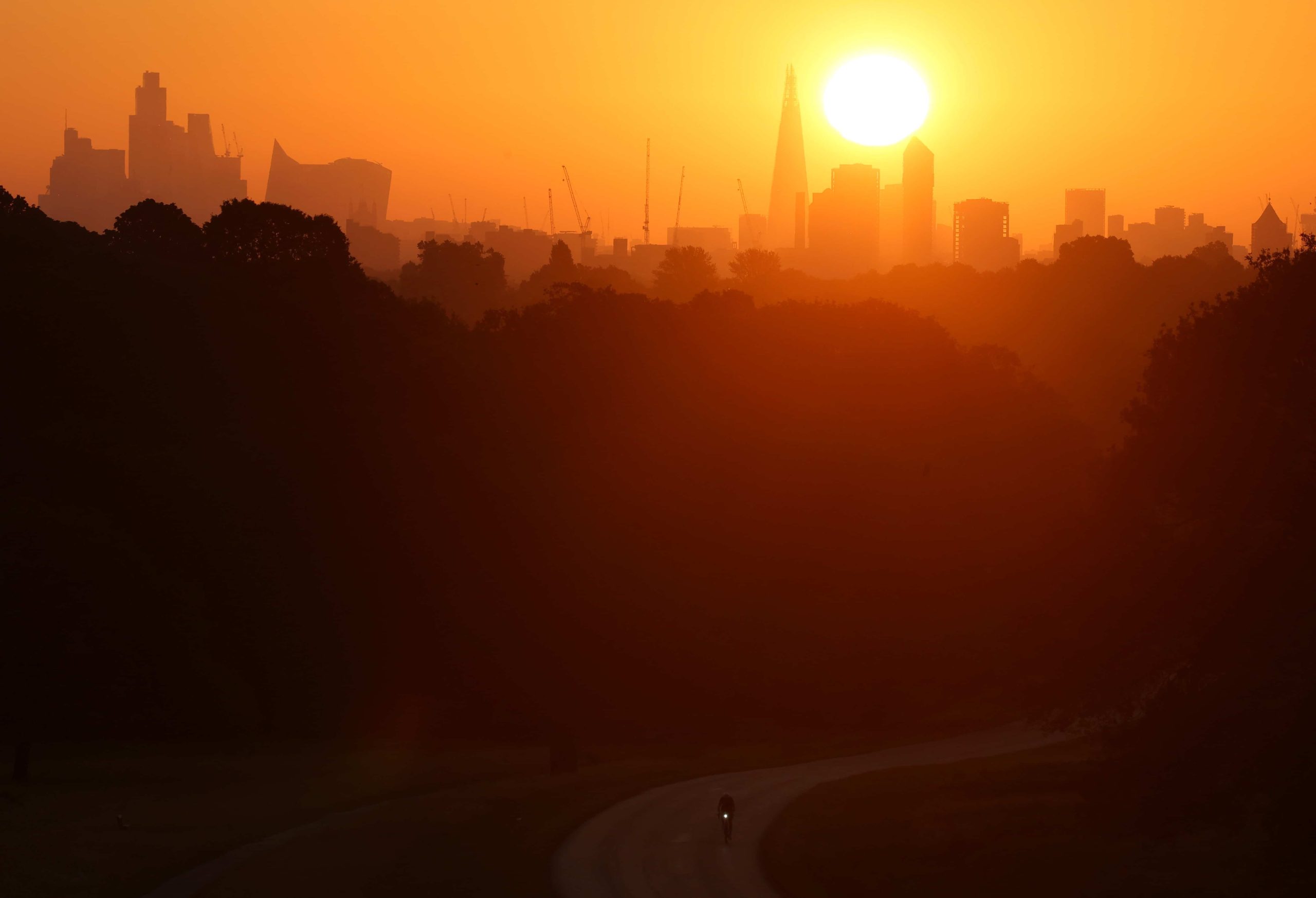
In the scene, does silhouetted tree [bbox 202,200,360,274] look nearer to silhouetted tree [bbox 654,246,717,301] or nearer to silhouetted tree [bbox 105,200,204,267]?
silhouetted tree [bbox 105,200,204,267]

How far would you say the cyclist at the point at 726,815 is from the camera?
119 feet

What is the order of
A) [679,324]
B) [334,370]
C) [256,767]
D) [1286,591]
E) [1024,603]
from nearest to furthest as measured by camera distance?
[1286,591] → [256,767] → [1024,603] → [334,370] → [679,324]

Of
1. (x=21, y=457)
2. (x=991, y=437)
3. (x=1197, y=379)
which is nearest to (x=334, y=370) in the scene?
(x=21, y=457)

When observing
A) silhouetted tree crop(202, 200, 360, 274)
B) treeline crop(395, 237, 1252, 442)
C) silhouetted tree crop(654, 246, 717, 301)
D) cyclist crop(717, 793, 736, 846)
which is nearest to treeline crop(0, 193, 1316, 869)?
cyclist crop(717, 793, 736, 846)

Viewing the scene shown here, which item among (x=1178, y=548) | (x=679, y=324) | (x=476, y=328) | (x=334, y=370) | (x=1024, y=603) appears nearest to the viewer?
(x=1178, y=548)

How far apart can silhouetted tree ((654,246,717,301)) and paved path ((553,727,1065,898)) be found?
12949 cm

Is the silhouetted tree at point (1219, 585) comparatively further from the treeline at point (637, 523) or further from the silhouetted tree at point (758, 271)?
the silhouetted tree at point (758, 271)

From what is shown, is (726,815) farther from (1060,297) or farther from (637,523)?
(1060,297)

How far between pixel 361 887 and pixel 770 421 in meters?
41.9

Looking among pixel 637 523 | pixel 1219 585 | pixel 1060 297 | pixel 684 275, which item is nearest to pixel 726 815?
pixel 1219 585

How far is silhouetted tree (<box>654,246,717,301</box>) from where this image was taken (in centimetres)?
17888

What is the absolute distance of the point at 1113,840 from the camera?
31344 millimetres

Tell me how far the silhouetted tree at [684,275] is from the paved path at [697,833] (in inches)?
5098

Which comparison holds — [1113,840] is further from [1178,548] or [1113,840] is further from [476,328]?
[476,328]
